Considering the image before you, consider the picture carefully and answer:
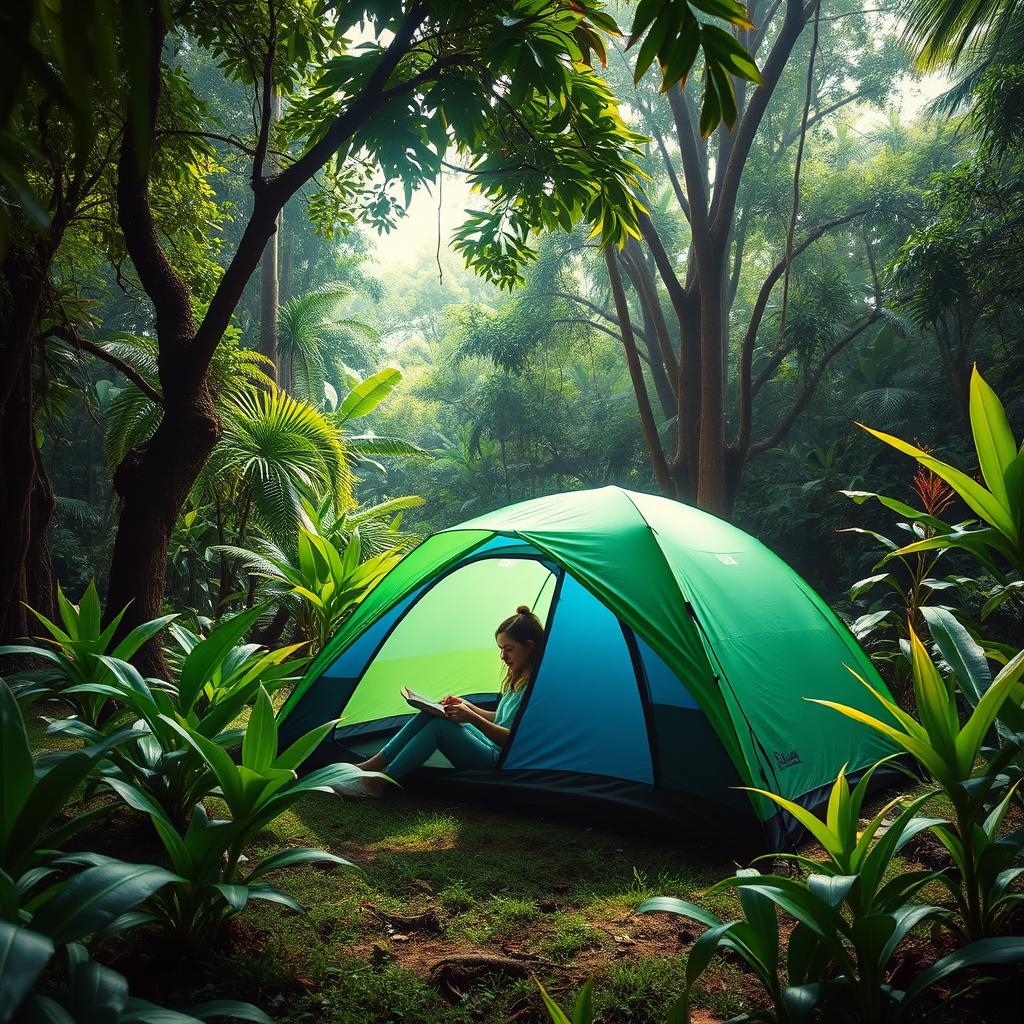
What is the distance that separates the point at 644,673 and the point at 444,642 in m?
1.30

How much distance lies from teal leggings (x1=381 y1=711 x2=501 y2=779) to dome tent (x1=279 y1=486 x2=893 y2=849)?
0.08 meters

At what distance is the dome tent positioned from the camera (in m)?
3.00

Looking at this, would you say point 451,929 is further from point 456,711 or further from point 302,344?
point 302,344

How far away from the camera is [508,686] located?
12.5 feet

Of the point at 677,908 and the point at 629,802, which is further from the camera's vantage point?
the point at 629,802

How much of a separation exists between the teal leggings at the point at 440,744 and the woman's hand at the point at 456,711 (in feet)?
0.11

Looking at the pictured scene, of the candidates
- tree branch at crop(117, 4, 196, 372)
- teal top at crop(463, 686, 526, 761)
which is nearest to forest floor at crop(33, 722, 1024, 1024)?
teal top at crop(463, 686, 526, 761)

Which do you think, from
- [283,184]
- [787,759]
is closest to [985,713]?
[787,759]

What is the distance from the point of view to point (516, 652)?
A: 3717 mm

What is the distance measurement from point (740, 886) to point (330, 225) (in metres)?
3.92

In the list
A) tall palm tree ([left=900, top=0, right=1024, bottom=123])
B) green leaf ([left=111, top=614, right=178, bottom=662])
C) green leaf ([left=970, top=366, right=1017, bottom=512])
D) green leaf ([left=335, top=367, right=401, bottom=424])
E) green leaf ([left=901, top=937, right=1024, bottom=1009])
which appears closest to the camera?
green leaf ([left=901, top=937, right=1024, bottom=1009])

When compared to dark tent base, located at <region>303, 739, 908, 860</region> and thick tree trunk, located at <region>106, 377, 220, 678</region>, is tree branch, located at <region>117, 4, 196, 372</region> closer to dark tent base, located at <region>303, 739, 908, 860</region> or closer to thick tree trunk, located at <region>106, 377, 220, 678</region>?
thick tree trunk, located at <region>106, 377, 220, 678</region>

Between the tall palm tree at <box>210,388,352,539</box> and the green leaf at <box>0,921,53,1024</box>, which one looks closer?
the green leaf at <box>0,921,53,1024</box>

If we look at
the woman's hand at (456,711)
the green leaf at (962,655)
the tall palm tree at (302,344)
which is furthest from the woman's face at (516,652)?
the tall palm tree at (302,344)
